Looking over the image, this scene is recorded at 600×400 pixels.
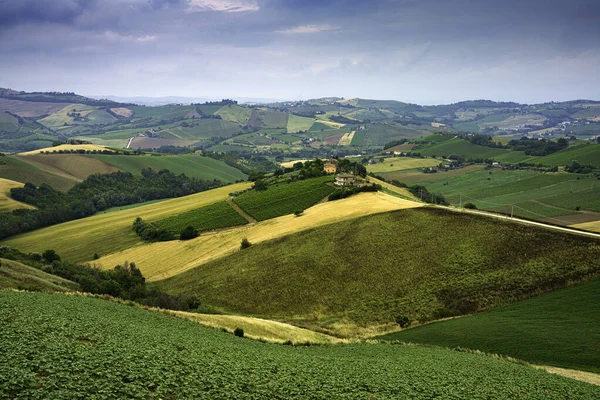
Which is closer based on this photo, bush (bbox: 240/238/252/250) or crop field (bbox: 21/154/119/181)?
bush (bbox: 240/238/252/250)

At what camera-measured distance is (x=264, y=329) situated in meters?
43.5

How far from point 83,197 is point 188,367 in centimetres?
16502

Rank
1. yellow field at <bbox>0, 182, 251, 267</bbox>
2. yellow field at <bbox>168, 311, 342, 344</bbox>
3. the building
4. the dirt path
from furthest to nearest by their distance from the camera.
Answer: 1. the building
2. the dirt path
3. yellow field at <bbox>0, 182, 251, 267</bbox>
4. yellow field at <bbox>168, 311, 342, 344</bbox>

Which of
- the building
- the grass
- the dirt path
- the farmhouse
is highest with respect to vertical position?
the farmhouse

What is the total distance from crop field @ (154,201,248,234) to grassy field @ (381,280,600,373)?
214ft

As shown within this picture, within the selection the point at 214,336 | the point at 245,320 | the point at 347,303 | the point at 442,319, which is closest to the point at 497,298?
the point at 442,319

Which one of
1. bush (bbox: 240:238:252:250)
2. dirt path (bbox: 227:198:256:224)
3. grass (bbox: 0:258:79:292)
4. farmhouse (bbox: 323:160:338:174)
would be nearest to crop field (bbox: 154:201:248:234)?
dirt path (bbox: 227:198:256:224)

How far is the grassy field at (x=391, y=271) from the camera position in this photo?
52438 mm

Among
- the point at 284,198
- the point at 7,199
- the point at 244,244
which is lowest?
the point at 7,199

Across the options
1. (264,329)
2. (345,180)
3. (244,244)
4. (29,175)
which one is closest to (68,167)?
(29,175)

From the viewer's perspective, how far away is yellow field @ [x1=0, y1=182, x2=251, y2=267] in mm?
100938

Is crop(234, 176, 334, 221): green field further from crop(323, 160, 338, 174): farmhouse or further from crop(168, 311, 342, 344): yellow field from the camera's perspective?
crop(168, 311, 342, 344): yellow field

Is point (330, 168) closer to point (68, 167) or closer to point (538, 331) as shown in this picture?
point (538, 331)

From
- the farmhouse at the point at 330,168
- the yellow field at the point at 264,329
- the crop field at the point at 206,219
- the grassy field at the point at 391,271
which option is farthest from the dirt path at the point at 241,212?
the yellow field at the point at 264,329
